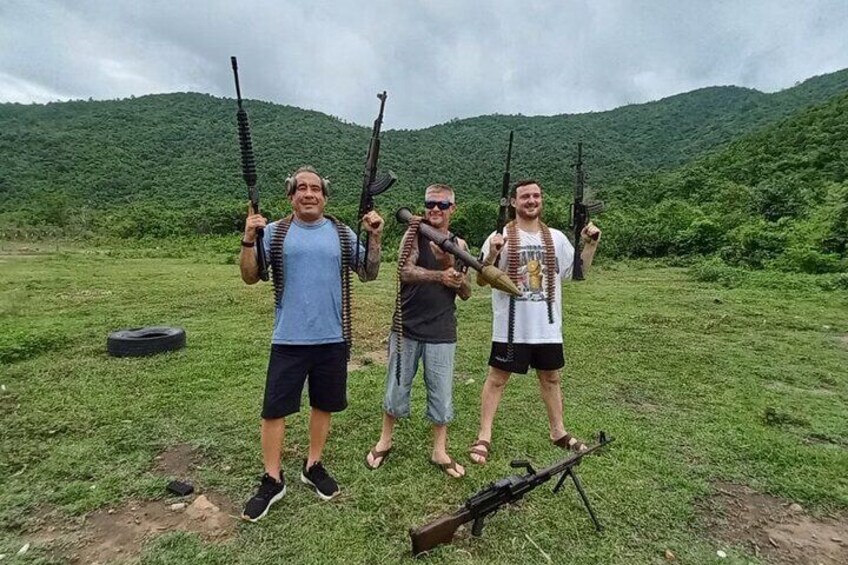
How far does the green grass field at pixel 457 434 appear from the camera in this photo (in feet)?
10.5

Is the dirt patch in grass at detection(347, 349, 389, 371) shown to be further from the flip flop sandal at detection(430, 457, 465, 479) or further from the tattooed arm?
the tattooed arm

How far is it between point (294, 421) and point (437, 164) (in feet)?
176

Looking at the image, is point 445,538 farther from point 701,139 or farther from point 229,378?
point 701,139

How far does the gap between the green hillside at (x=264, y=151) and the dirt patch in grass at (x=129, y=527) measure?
108ft

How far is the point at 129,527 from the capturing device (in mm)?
3305

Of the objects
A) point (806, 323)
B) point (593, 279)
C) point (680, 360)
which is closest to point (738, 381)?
point (680, 360)

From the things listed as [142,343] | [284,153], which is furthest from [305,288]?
[284,153]

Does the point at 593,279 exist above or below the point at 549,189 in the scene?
below

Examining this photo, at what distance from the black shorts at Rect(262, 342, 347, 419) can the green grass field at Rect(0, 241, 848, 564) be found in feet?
2.14

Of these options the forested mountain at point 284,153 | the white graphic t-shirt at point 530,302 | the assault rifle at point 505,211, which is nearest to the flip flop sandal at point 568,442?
the white graphic t-shirt at point 530,302

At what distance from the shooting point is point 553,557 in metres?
3.05

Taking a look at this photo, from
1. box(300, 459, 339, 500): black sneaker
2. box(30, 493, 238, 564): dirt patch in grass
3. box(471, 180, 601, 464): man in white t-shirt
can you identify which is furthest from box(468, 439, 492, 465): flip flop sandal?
box(30, 493, 238, 564): dirt patch in grass

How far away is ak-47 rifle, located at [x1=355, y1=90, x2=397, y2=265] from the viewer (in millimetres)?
3654

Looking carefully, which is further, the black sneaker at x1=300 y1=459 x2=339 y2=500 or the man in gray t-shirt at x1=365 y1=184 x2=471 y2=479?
the man in gray t-shirt at x1=365 y1=184 x2=471 y2=479
